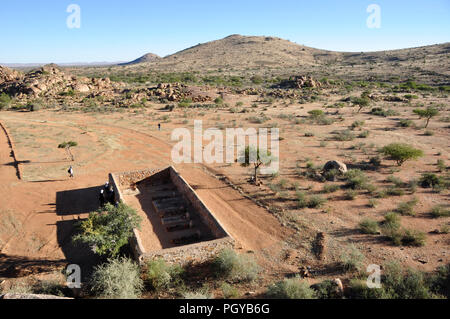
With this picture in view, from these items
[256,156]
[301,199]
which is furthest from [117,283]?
[256,156]

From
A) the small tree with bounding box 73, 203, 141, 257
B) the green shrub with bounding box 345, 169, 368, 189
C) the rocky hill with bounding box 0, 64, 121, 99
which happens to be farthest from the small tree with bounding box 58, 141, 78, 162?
the rocky hill with bounding box 0, 64, 121, 99

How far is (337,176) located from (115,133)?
20.9 m

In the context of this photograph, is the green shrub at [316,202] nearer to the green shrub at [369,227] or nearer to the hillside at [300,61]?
the green shrub at [369,227]

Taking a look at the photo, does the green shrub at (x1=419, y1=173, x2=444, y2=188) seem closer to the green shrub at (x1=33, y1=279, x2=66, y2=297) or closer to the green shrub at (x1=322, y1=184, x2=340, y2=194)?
the green shrub at (x1=322, y1=184, x2=340, y2=194)

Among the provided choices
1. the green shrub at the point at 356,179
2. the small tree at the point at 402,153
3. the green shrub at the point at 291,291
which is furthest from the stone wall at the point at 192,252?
the small tree at the point at 402,153

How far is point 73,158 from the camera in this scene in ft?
63.3

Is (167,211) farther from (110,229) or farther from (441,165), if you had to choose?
(441,165)

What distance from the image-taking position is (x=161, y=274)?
8.10 meters

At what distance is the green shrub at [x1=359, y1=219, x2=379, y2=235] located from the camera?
415 inches

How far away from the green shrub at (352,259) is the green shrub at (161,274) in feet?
17.7

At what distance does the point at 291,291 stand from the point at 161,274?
3.84 metres

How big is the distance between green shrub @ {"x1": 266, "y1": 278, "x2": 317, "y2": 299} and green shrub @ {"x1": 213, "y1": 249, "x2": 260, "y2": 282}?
958mm
